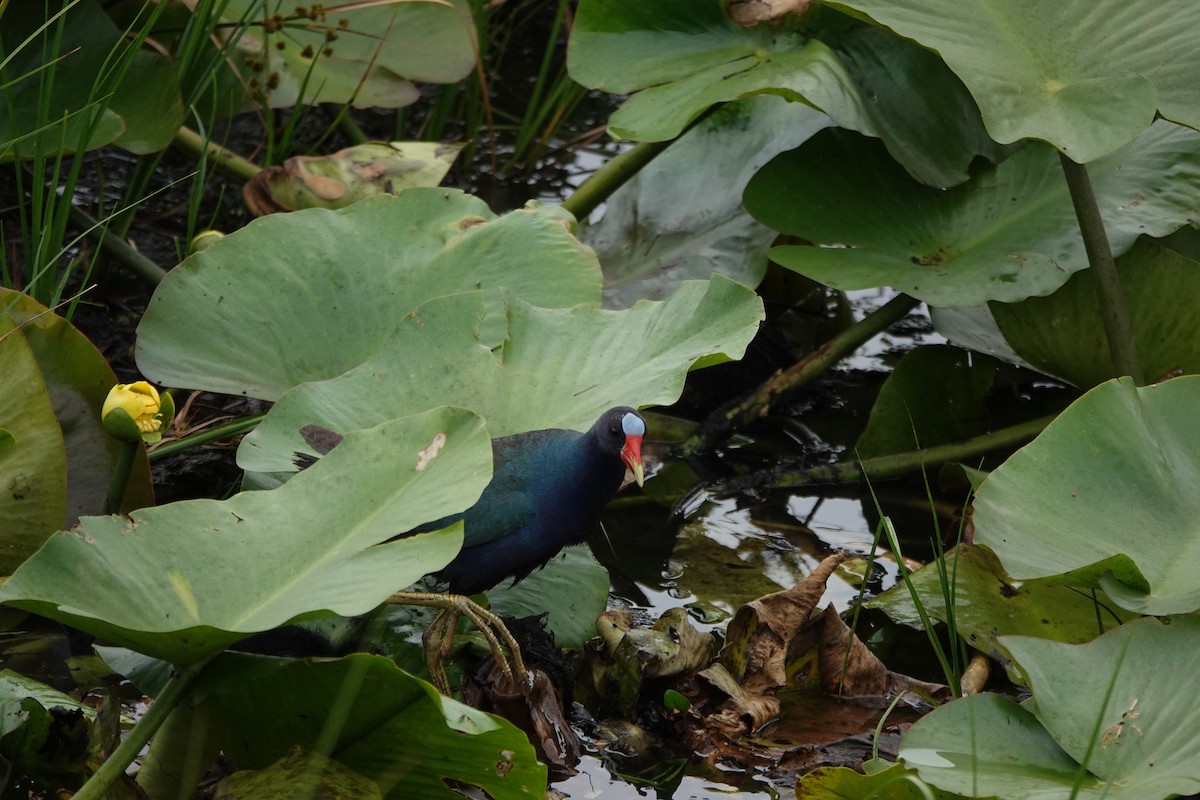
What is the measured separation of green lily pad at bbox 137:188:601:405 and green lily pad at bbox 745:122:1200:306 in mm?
437

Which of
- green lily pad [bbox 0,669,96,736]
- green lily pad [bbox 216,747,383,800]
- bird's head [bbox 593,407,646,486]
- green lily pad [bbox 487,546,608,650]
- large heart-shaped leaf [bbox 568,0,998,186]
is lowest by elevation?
green lily pad [bbox 487,546,608,650]

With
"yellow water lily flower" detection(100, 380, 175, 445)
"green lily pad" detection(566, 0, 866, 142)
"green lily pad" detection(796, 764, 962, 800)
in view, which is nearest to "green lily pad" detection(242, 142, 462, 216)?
"green lily pad" detection(566, 0, 866, 142)

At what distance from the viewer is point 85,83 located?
7.54 ft

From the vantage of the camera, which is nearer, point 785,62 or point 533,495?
point 533,495

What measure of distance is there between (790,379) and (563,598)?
77 cm

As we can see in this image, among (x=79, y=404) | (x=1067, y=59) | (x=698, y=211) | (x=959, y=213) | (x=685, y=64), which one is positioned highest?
(x=1067, y=59)

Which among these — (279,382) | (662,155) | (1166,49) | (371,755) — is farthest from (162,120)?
(1166,49)

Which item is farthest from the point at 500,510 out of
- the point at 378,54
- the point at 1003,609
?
the point at 378,54

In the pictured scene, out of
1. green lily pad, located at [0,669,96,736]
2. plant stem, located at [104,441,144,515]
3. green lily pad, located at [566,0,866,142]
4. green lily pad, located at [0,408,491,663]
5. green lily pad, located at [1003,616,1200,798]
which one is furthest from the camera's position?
green lily pad, located at [566,0,866,142]

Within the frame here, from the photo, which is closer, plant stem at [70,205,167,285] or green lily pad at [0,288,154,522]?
green lily pad at [0,288,154,522]

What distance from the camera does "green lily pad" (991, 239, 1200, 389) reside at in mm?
2232

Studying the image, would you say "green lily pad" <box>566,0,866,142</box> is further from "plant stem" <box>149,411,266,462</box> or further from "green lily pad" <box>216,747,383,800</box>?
"green lily pad" <box>216,747,383,800</box>

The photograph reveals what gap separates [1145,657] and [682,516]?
100 centimetres

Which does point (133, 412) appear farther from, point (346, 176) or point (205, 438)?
point (346, 176)
